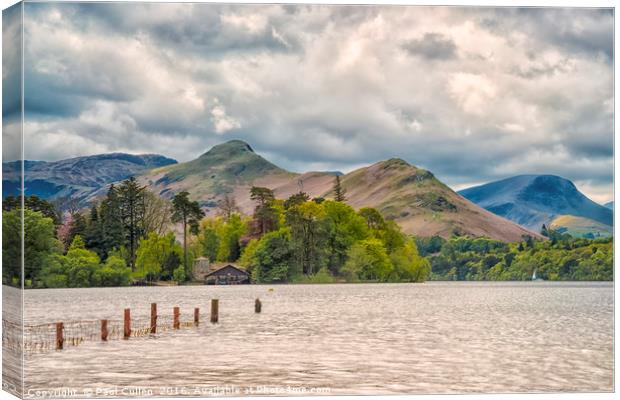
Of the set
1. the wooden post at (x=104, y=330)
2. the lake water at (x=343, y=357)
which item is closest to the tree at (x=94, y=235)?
the lake water at (x=343, y=357)

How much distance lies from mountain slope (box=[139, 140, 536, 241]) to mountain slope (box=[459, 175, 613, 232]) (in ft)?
6.26

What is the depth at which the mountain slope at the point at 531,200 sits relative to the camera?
2633 inches

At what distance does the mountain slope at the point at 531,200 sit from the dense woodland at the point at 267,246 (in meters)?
2.63

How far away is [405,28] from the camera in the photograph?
23.2m

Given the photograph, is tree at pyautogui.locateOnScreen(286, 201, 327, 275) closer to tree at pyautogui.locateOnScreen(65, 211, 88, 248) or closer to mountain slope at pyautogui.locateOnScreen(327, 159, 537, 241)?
tree at pyautogui.locateOnScreen(65, 211, 88, 248)

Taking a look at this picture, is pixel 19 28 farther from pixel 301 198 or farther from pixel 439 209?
pixel 439 209

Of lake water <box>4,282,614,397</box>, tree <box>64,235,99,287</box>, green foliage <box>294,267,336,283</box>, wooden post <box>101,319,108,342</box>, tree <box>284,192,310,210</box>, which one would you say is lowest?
lake water <box>4,282,614,397</box>

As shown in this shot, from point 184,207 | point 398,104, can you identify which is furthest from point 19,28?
point 184,207

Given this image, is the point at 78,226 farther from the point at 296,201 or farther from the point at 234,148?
the point at 234,148

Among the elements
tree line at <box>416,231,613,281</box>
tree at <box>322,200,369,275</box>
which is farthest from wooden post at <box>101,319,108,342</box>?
tree at <box>322,200,369,275</box>

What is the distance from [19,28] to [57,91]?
19171 millimetres

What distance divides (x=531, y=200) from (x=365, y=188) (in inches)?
1589

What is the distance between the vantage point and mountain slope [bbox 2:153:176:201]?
208 ft

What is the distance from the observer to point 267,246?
82.5 meters
